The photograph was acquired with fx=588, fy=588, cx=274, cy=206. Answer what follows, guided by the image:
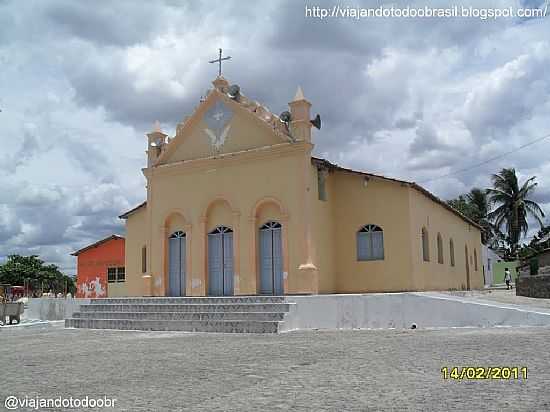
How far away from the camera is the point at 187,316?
15.7 metres

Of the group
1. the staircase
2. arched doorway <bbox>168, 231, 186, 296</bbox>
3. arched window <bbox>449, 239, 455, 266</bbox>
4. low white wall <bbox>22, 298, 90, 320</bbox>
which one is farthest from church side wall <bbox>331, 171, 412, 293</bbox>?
low white wall <bbox>22, 298, 90, 320</bbox>

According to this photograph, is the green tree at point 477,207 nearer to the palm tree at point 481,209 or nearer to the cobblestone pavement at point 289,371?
the palm tree at point 481,209

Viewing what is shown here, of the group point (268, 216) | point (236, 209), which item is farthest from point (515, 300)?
point (236, 209)

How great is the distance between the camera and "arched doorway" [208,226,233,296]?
745 inches

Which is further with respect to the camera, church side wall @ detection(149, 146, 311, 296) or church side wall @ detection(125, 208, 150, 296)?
church side wall @ detection(125, 208, 150, 296)

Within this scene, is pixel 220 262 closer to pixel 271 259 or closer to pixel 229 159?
pixel 271 259

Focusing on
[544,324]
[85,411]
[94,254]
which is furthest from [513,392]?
[94,254]

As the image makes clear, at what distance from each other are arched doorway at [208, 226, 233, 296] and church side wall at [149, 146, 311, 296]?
0.64 feet

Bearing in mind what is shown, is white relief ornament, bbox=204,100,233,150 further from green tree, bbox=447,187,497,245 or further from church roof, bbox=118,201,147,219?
green tree, bbox=447,187,497,245

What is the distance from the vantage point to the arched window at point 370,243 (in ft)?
60.5

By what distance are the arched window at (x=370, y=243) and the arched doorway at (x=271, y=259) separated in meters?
2.62

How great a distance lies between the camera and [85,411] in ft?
18.6
